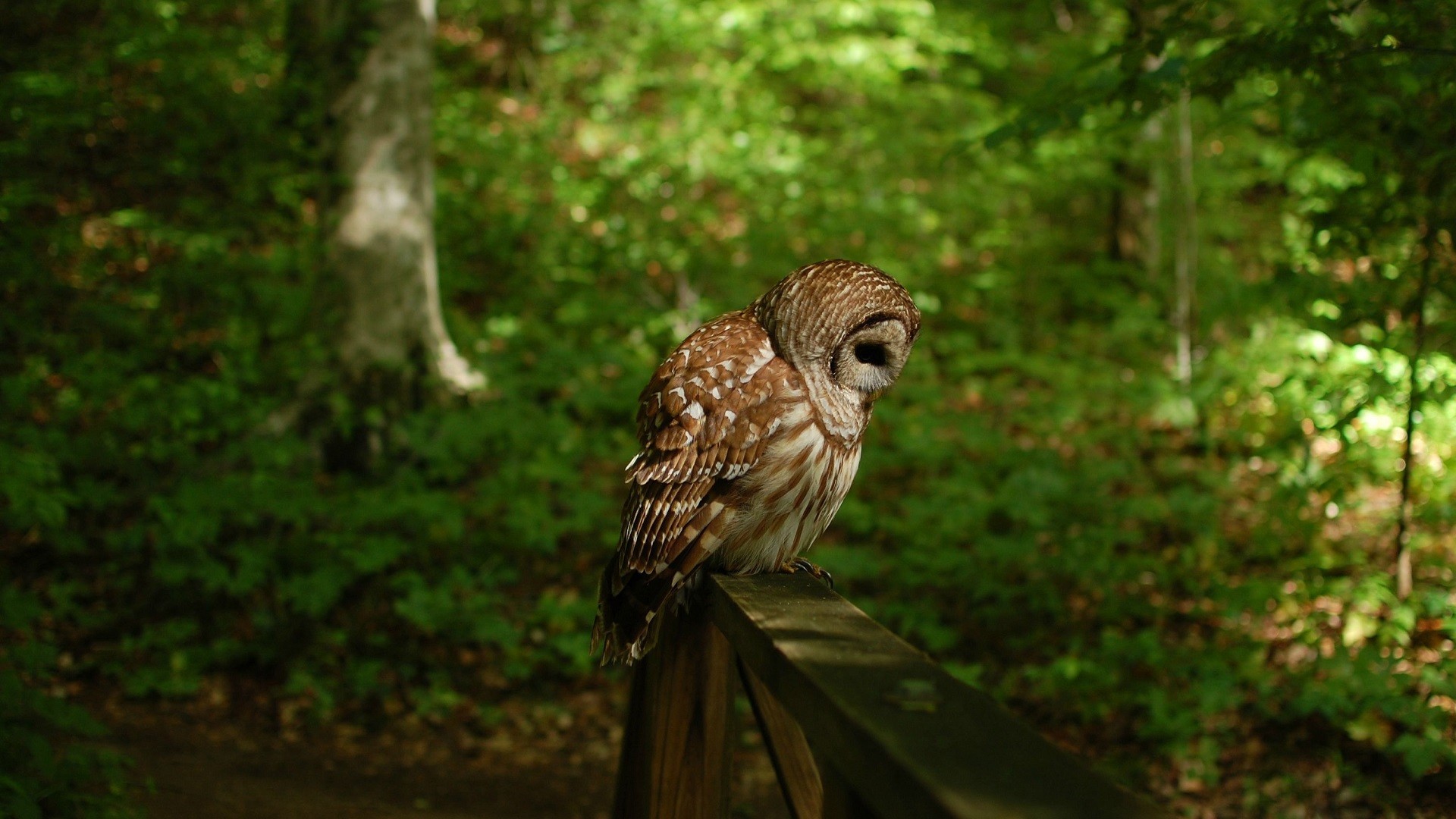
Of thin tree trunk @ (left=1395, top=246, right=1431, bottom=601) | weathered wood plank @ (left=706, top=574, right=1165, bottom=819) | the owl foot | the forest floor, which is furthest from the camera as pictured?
the forest floor

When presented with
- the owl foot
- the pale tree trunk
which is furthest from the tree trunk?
the owl foot

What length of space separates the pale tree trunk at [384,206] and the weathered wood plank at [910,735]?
247 inches

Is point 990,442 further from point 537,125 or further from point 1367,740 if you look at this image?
point 537,125

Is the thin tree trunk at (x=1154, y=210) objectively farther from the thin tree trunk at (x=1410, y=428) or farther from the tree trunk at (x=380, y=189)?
the tree trunk at (x=380, y=189)

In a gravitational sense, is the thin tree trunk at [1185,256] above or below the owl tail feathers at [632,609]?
above

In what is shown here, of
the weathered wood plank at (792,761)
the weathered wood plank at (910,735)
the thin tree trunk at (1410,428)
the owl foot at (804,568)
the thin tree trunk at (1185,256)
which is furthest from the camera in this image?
the thin tree trunk at (1185,256)

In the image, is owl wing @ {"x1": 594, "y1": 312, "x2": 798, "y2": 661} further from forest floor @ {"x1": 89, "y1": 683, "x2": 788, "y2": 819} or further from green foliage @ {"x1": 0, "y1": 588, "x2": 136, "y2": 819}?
forest floor @ {"x1": 89, "y1": 683, "x2": 788, "y2": 819}

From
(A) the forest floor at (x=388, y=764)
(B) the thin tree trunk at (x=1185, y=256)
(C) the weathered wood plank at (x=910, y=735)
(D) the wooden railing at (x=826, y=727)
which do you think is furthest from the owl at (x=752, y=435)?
(B) the thin tree trunk at (x=1185, y=256)

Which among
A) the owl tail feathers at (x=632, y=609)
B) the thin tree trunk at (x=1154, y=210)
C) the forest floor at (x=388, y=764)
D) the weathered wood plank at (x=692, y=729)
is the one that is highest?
the thin tree trunk at (x=1154, y=210)

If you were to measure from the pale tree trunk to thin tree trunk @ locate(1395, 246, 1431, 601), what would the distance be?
5.62 metres

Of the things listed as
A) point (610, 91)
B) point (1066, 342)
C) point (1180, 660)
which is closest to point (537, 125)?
point (610, 91)

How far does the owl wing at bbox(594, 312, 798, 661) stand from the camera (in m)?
2.26

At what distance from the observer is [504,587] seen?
261 inches

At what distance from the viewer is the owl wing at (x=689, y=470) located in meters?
2.26
